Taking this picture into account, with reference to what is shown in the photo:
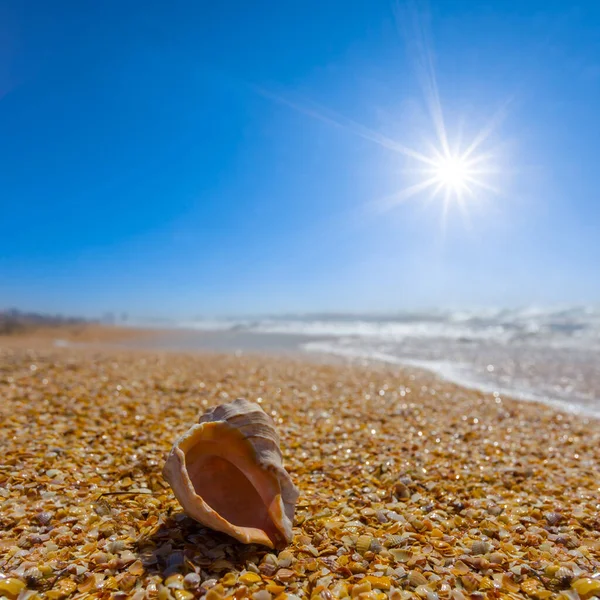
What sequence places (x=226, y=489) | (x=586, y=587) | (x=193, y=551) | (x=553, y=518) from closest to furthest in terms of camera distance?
1. (x=586, y=587)
2. (x=193, y=551)
3. (x=226, y=489)
4. (x=553, y=518)

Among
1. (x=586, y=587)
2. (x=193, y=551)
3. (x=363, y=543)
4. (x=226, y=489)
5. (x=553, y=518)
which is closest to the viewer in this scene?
(x=586, y=587)

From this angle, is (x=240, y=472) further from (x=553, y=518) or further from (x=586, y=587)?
(x=553, y=518)

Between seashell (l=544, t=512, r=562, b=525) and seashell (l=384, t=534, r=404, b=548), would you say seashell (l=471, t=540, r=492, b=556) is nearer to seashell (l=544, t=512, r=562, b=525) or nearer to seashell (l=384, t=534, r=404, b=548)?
seashell (l=384, t=534, r=404, b=548)

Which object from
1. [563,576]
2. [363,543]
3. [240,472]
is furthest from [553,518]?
[240,472]

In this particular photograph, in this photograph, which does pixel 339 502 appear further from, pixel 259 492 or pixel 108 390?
pixel 108 390

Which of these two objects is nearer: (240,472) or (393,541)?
(393,541)

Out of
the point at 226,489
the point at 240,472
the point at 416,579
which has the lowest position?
the point at 416,579
